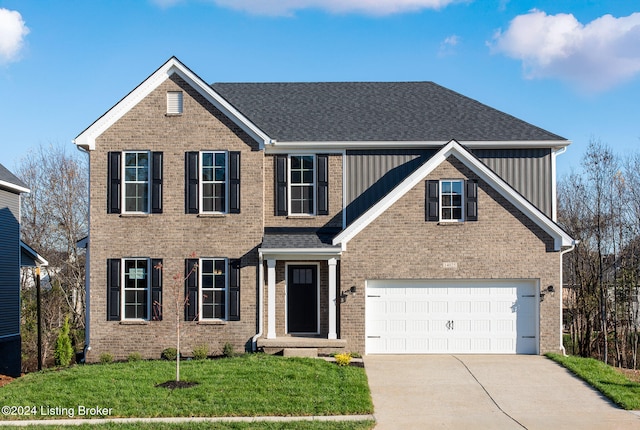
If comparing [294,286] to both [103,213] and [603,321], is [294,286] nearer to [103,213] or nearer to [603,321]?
[103,213]

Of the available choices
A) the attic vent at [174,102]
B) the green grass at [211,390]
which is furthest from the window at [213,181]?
the green grass at [211,390]

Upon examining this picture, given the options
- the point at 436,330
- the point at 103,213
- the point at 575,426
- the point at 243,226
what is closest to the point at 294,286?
the point at 243,226

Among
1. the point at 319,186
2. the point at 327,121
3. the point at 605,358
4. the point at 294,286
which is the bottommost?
the point at 605,358

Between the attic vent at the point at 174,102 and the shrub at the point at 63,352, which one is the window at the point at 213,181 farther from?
the shrub at the point at 63,352

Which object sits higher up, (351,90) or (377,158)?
(351,90)

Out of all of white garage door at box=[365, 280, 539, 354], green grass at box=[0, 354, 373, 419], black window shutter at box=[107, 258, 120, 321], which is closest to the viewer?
green grass at box=[0, 354, 373, 419]

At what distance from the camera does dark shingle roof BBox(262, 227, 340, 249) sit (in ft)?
62.5

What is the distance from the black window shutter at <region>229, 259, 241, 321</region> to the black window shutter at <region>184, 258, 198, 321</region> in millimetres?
1027

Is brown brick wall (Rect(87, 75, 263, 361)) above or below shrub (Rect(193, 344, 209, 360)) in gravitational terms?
above

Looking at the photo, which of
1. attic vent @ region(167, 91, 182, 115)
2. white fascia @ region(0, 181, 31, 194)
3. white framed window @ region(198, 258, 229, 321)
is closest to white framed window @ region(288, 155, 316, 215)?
white framed window @ region(198, 258, 229, 321)

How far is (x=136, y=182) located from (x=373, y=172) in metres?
7.20

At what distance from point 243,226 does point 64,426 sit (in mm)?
8582

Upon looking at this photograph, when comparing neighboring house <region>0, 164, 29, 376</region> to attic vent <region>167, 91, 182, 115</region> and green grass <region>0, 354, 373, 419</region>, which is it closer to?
attic vent <region>167, 91, 182, 115</region>

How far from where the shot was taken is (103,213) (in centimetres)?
1948
